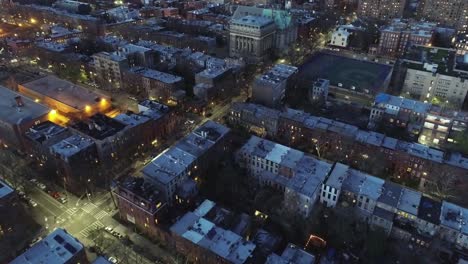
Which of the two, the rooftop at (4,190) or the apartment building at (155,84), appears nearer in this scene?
the rooftop at (4,190)

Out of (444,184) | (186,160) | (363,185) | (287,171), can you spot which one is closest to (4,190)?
(186,160)

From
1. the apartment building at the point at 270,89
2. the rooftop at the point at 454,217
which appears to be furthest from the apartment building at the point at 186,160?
the rooftop at the point at 454,217

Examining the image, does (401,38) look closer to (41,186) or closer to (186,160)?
(186,160)

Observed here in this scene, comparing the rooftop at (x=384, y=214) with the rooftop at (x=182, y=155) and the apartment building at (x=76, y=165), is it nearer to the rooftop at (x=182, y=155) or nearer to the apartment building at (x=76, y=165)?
the rooftop at (x=182, y=155)

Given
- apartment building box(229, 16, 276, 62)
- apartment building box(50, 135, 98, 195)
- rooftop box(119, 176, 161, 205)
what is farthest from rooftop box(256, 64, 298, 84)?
rooftop box(119, 176, 161, 205)

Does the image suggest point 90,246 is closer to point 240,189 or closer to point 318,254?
point 240,189

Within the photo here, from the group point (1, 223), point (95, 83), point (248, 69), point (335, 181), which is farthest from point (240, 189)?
point (95, 83)
